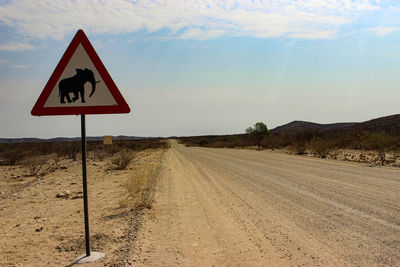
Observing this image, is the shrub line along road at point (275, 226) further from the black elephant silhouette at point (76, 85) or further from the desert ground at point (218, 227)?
the black elephant silhouette at point (76, 85)

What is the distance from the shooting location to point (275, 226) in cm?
645

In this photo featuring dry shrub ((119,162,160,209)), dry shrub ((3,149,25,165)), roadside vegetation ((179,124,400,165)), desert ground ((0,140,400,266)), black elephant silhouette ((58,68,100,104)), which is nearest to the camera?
black elephant silhouette ((58,68,100,104))

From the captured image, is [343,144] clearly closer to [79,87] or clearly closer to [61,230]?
[61,230]

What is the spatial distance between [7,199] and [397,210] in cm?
1063

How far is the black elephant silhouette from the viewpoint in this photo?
429cm

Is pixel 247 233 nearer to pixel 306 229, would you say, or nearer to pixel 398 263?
pixel 306 229

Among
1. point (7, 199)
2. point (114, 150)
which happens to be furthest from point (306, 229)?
point (114, 150)

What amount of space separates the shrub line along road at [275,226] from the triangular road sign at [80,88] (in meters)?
2.06

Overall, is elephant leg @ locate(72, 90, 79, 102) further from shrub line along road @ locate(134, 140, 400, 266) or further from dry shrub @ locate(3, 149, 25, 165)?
dry shrub @ locate(3, 149, 25, 165)

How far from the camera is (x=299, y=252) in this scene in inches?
195

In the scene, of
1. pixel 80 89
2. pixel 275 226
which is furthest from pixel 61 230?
pixel 275 226

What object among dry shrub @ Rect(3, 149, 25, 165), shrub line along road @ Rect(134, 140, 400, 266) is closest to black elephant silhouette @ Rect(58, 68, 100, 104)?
shrub line along road @ Rect(134, 140, 400, 266)

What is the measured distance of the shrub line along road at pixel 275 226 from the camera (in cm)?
480

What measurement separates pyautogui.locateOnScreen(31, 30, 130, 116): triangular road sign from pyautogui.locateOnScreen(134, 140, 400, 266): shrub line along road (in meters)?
2.06
